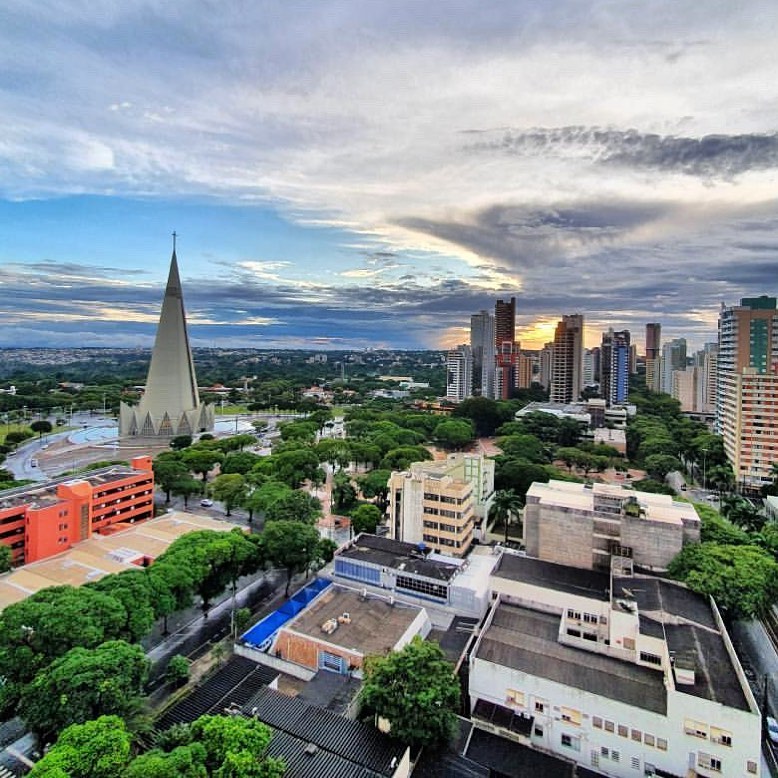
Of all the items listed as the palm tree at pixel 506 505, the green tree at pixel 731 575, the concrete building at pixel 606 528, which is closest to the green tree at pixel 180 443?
the palm tree at pixel 506 505

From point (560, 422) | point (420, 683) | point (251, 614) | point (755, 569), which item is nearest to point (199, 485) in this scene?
point (251, 614)

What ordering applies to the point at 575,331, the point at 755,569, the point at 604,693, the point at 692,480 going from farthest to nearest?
1. the point at 575,331
2. the point at 692,480
3. the point at 755,569
4. the point at 604,693

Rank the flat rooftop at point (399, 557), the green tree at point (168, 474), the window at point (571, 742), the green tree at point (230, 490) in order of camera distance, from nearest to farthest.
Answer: the window at point (571, 742) → the flat rooftop at point (399, 557) → the green tree at point (230, 490) → the green tree at point (168, 474)

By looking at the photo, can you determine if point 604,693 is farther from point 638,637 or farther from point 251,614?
point 251,614

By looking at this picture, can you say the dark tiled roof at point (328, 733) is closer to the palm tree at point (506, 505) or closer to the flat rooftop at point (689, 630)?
the flat rooftop at point (689, 630)

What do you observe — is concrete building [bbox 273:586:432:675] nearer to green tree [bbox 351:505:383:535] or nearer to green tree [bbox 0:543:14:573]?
green tree [bbox 351:505:383:535]

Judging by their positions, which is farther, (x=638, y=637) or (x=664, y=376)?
(x=664, y=376)

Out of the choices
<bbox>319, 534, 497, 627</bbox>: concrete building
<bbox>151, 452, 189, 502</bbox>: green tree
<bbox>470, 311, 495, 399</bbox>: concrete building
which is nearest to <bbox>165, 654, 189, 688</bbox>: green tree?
<bbox>319, 534, 497, 627</bbox>: concrete building
